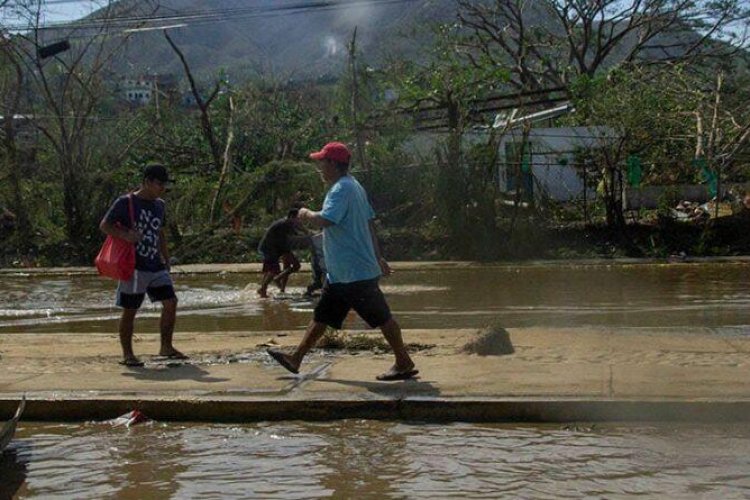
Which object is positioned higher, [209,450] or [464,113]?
[464,113]

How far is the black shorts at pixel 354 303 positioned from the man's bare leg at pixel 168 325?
160cm

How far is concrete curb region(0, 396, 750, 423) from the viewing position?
652cm

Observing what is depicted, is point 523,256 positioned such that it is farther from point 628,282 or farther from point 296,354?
point 296,354

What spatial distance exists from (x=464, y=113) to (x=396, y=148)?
8.38 feet

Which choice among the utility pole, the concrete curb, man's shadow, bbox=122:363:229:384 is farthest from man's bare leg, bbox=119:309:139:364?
the utility pole

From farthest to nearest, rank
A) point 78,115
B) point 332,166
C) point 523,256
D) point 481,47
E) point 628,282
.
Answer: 1. point 481,47
2. point 78,115
3. point 523,256
4. point 628,282
5. point 332,166

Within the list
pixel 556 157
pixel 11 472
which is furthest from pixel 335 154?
pixel 556 157

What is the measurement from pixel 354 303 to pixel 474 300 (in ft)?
25.8

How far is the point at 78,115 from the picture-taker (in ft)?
90.4

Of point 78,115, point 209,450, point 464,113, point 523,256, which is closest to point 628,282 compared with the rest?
point 523,256

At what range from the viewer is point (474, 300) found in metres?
15.1

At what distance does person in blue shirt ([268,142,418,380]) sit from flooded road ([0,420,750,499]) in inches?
36.2

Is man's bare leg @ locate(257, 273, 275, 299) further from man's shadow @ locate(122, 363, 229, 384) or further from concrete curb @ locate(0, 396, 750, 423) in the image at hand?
concrete curb @ locate(0, 396, 750, 423)

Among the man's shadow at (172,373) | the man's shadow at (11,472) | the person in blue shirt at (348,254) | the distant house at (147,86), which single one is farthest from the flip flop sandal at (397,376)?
the distant house at (147,86)
